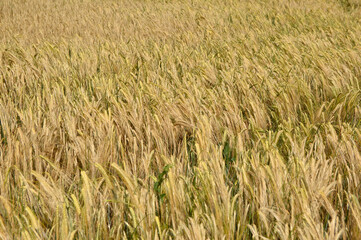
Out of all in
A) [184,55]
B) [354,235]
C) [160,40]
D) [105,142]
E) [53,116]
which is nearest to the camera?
[354,235]

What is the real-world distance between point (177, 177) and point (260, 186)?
0.76 ft

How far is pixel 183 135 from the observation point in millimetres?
1434

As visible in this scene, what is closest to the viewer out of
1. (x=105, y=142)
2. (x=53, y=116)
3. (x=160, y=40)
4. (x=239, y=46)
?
(x=105, y=142)

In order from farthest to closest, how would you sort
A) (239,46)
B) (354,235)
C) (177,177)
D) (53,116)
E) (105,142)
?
(239,46) → (53,116) → (105,142) → (177,177) → (354,235)

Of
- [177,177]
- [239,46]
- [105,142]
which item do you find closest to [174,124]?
[105,142]

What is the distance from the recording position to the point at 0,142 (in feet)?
4.31

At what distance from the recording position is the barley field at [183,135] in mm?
871

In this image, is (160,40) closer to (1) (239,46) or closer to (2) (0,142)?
(1) (239,46)

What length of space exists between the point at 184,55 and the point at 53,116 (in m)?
1.15

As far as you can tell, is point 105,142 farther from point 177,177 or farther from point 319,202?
point 319,202

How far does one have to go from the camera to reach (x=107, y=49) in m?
2.58

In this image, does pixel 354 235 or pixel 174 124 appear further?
pixel 174 124

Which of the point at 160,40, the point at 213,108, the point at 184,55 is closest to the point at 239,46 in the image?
the point at 184,55

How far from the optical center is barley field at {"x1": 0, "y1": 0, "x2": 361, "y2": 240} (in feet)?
2.86
